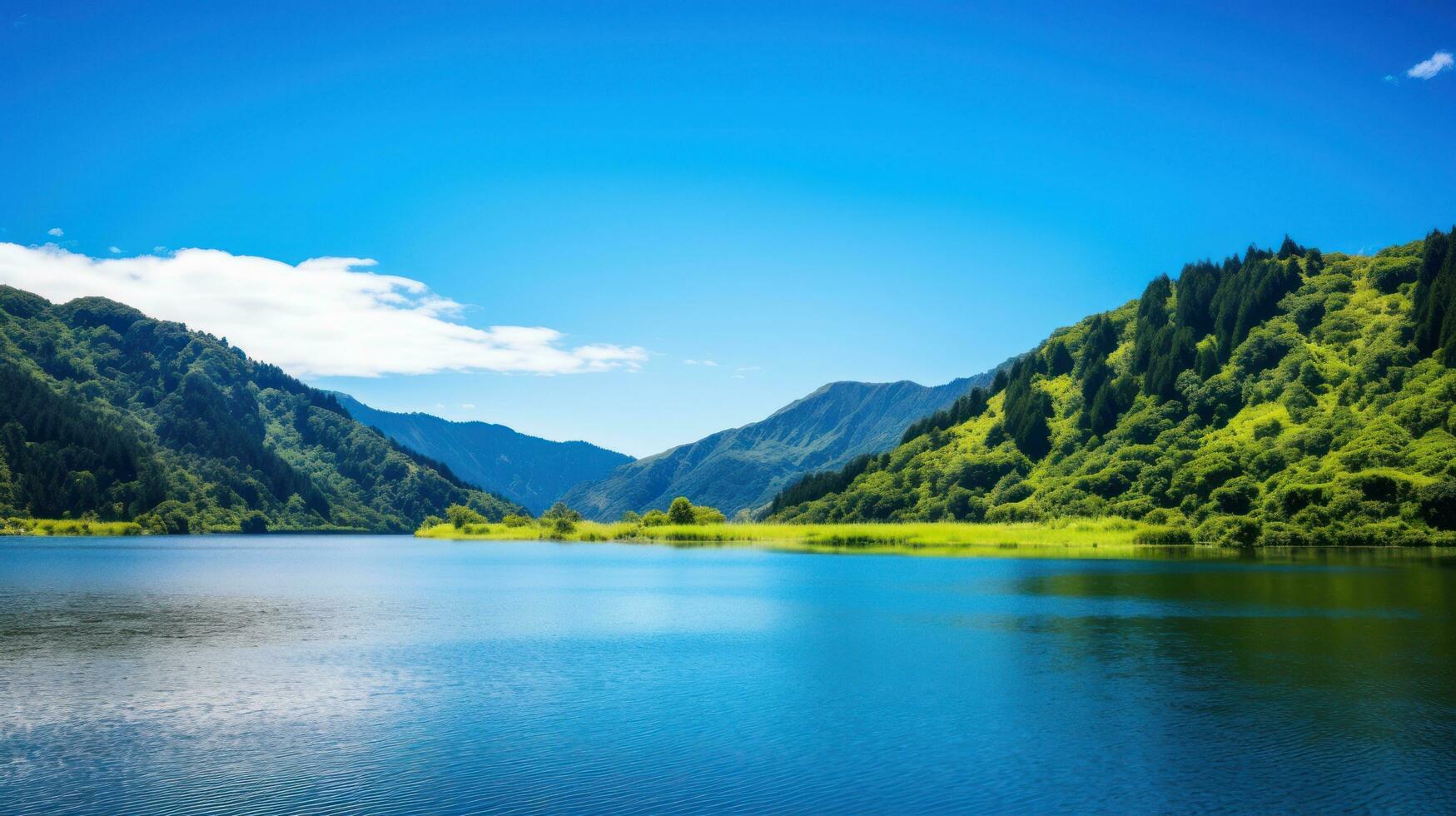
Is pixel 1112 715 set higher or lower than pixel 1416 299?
lower

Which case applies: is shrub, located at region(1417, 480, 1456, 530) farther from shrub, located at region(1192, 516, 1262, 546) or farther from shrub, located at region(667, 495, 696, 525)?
shrub, located at region(667, 495, 696, 525)

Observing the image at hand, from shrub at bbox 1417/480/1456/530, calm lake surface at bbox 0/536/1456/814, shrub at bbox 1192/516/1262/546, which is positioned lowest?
calm lake surface at bbox 0/536/1456/814

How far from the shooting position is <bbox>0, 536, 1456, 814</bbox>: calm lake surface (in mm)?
21234

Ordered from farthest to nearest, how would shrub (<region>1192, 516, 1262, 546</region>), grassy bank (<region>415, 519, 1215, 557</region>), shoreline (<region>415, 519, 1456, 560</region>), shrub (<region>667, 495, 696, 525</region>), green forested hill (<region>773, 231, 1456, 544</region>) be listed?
shrub (<region>667, 495, 696, 525</region>) → shrub (<region>1192, 516, 1262, 546</region>) → grassy bank (<region>415, 519, 1215, 557</region>) → green forested hill (<region>773, 231, 1456, 544</region>) → shoreline (<region>415, 519, 1456, 560</region>)

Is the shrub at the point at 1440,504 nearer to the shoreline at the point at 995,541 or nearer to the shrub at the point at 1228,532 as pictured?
the shoreline at the point at 995,541

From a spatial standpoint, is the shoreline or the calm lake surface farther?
the shoreline

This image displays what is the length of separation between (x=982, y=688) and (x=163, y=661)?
98.5ft

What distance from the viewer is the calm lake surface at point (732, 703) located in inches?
836

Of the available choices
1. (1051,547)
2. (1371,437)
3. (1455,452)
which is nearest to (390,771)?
(1051,547)

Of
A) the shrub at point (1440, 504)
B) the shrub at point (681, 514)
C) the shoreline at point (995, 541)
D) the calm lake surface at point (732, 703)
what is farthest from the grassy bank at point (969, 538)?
the calm lake surface at point (732, 703)

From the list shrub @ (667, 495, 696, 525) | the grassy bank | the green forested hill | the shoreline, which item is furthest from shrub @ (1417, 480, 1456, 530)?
shrub @ (667, 495, 696, 525)

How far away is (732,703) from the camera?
30.6m

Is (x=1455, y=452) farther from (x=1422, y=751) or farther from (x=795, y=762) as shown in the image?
(x=795, y=762)

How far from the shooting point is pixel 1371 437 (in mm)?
144375
